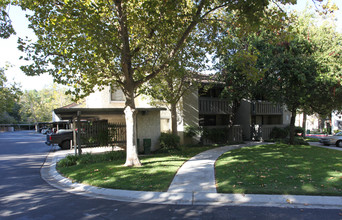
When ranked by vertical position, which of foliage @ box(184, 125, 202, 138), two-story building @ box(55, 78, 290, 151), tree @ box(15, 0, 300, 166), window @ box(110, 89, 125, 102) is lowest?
foliage @ box(184, 125, 202, 138)

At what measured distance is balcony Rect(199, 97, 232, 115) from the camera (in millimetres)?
19312

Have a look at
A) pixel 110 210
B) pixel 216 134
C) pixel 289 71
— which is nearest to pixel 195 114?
pixel 216 134

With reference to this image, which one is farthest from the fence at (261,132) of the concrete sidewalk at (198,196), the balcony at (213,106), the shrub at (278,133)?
the concrete sidewalk at (198,196)

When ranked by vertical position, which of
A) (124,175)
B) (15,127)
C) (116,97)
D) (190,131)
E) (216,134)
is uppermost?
(116,97)

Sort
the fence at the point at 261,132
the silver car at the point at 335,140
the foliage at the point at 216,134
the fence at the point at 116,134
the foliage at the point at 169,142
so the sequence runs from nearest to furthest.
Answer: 1. the fence at the point at 116,134
2. the foliage at the point at 169,142
3. the silver car at the point at 335,140
4. the foliage at the point at 216,134
5. the fence at the point at 261,132

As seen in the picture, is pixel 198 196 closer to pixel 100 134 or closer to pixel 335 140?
pixel 100 134

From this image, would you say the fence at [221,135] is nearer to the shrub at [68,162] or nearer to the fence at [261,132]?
the fence at [261,132]

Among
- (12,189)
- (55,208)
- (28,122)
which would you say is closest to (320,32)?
(55,208)

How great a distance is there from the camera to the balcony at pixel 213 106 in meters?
19.3

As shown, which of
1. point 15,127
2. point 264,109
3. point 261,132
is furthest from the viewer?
point 15,127

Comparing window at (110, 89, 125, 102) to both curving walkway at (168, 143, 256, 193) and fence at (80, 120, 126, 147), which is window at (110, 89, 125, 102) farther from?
curving walkway at (168, 143, 256, 193)

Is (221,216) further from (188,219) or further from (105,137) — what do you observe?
(105,137)

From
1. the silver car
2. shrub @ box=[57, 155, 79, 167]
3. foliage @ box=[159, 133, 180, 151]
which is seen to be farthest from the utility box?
the silver car

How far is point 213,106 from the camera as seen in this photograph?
1994cm
